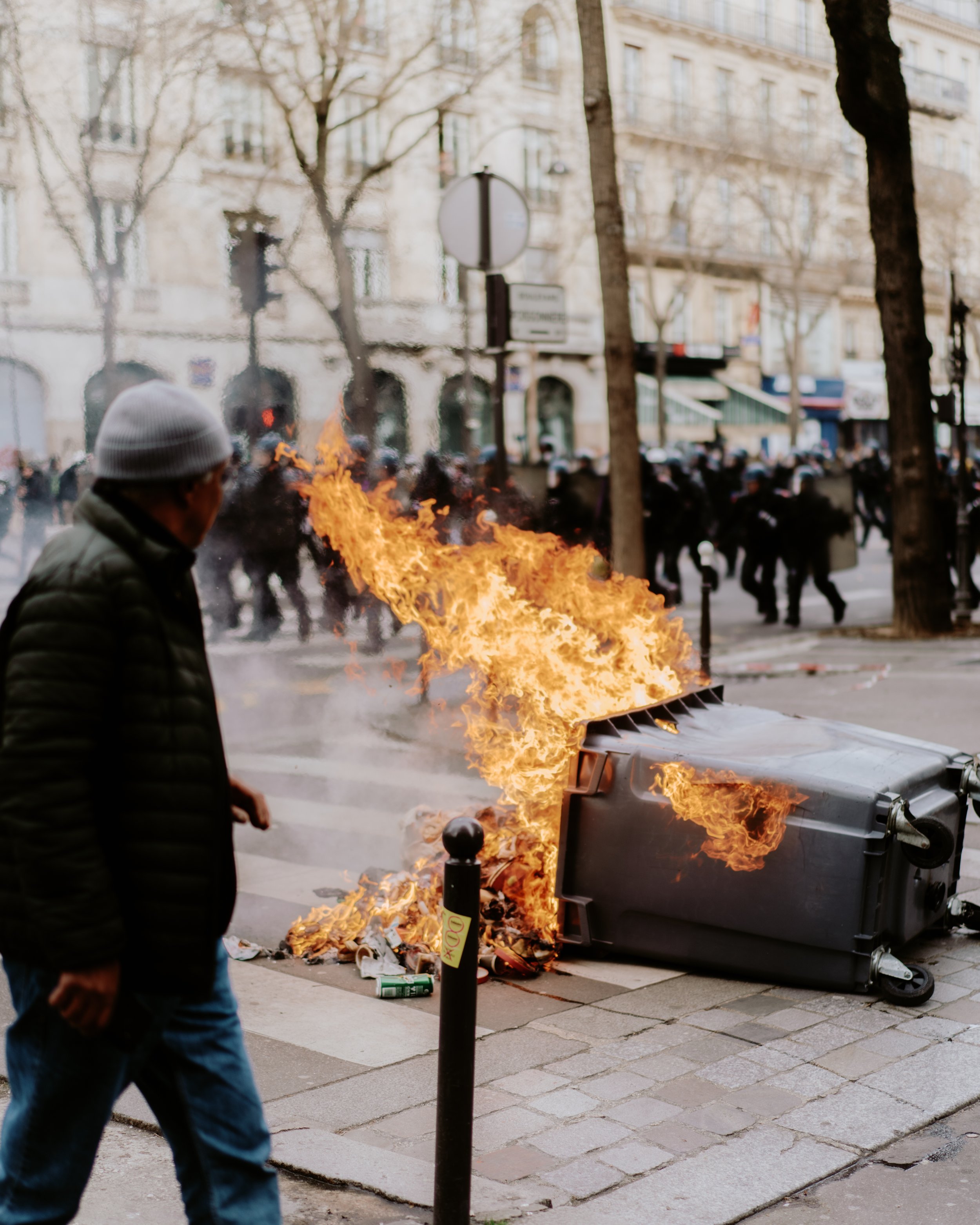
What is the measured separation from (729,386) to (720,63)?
10.7m

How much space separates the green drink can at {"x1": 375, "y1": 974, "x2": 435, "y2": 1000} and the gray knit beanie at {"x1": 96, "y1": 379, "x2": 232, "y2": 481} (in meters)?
2.76

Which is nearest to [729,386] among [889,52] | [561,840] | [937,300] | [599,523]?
[937,300]

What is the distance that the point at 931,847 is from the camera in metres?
4.36

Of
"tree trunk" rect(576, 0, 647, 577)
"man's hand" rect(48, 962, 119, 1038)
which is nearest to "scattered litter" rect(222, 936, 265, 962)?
"man's hand" rect(48, 962, 119, 1038)

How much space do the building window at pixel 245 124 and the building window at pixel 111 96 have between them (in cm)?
335

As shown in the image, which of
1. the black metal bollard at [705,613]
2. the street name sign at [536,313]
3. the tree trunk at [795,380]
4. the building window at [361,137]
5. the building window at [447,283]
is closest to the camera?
the black metal bollard at [705,613]

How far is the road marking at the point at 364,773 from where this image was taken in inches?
299

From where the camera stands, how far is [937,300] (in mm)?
54938

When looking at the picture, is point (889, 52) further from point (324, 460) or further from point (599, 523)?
point (324, 460)

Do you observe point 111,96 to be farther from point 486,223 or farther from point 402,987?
point 402,987

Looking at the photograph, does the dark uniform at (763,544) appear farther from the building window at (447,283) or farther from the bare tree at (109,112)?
the building window at (447,283)

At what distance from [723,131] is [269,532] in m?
32.1

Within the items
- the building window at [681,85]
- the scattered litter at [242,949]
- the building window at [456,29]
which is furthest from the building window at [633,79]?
the scattered litter at [242,949]

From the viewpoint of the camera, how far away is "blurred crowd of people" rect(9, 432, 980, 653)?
14.5 m
